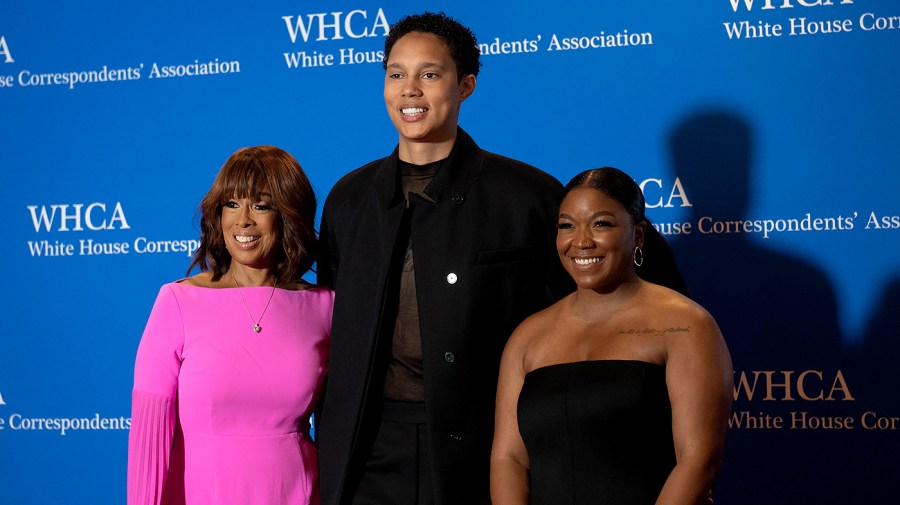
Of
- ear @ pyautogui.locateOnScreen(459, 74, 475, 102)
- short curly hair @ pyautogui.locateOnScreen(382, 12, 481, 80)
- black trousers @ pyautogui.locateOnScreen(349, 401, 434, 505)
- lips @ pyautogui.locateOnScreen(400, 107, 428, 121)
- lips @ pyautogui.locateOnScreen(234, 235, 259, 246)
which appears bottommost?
black trousers @ pyautogui.locateOnScreen(349, 401, 434, 505)

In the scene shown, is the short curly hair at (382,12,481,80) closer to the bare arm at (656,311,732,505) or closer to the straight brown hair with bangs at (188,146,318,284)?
the straight brown hair with bangs at (188,146,318,284)

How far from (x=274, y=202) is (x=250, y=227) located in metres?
0.09

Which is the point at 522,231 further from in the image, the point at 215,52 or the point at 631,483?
the point at 215,52

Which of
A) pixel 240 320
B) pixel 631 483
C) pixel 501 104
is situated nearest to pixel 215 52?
pixel 501 104

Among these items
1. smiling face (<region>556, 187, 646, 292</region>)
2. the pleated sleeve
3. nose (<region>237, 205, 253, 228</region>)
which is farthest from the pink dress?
smiling face (<region>556, 187, 646, 292</region>)

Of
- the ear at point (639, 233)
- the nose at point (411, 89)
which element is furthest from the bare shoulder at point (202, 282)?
the ear at point (639, 233)

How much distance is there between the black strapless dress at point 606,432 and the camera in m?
2.01

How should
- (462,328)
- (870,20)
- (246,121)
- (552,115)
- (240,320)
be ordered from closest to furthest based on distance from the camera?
(462,328) → (240,320) → (870,20) → (552,115) → (246,121)

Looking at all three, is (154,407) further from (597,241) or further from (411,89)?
(597,241)

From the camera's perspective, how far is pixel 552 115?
3553 millimetres

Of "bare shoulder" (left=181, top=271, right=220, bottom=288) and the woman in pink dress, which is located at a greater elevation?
"bare shoulder" (left=181, top=271, right=220, bottom=288)

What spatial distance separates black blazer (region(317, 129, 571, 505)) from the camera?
229cm

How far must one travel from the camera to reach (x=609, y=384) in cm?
202

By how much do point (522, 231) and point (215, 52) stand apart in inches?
78.2
